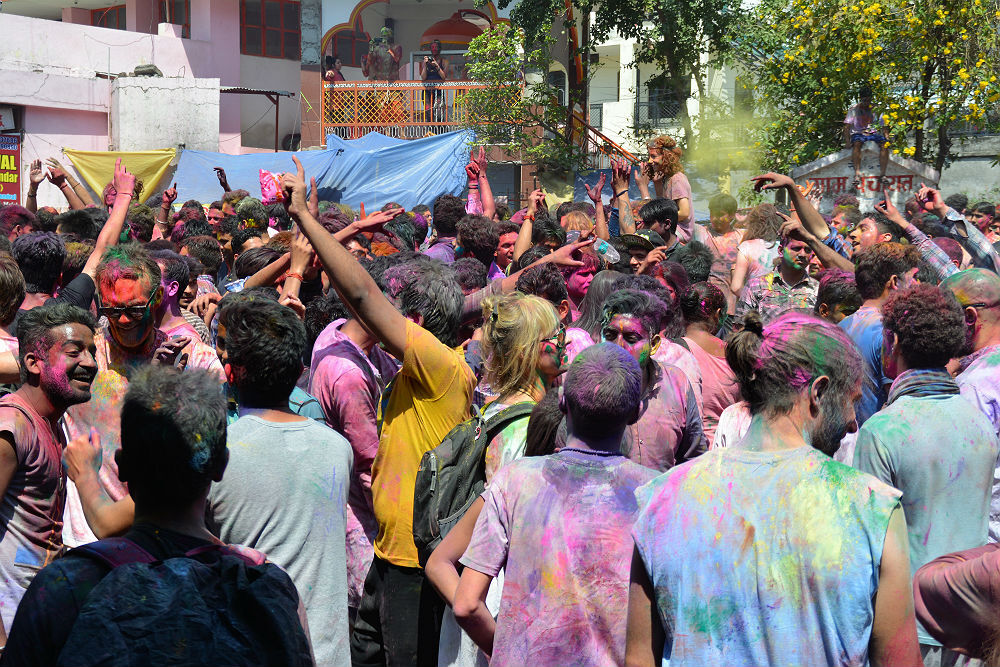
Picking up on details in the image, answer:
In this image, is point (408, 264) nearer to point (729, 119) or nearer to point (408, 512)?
point (408, 512)

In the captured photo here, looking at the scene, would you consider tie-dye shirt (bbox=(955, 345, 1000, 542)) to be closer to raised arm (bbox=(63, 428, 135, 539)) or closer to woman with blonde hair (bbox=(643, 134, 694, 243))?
raised arm (bbox=(63, 428, 135, 539))

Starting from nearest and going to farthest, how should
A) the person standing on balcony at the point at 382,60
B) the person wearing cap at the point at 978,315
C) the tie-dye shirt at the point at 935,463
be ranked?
1. the tie-dye shirt at the point at 935,463
2. the person wearing cap at the point at 978,315
3. the person standing on balcony at the point at 382,60

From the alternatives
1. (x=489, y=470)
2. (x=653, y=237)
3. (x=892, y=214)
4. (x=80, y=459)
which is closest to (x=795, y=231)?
(x=892, y=214)

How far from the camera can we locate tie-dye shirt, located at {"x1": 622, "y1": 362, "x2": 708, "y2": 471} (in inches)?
160

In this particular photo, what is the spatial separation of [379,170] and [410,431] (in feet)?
45.8

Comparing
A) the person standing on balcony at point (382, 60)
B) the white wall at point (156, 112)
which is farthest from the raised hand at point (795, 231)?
the person standing on balcony at point (382, 60)

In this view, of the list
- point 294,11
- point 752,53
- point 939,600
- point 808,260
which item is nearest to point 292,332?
point 939,600

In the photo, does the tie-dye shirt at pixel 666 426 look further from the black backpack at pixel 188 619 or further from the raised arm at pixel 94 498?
the black backpack at pixel 188 619

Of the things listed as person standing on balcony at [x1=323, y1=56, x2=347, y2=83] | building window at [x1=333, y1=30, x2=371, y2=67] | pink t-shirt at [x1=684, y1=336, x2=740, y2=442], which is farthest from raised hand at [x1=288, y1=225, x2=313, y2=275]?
building window at [x1=333, y1=30, x2=371, y2=67]

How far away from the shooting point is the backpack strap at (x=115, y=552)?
199cm

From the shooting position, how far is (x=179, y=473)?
7.21ft

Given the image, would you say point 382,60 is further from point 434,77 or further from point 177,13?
point 177,13

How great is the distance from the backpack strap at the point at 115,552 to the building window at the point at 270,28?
1003 inches

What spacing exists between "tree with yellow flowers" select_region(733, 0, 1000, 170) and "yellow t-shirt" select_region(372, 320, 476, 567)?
12622 mm
